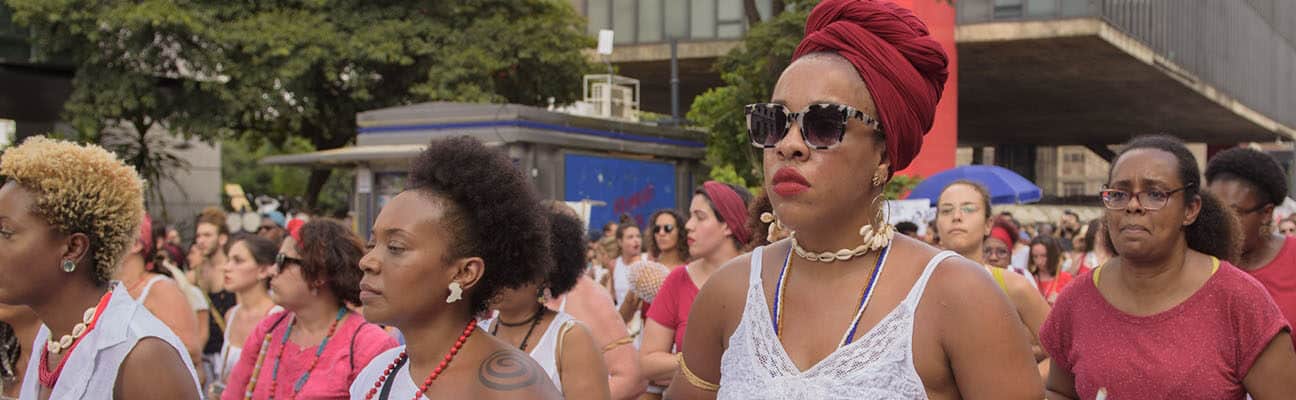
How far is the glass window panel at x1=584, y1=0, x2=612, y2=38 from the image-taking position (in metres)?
35.6

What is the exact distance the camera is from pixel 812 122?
110 inches

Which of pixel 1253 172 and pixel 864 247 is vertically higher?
pixel 1253 172

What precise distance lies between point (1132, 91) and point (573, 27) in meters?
18.5

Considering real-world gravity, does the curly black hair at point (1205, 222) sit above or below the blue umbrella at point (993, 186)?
above

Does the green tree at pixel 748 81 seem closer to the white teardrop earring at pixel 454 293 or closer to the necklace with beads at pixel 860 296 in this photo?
the white teardrop earring at pixel 454 293

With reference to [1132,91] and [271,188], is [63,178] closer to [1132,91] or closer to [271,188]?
[1132,91]

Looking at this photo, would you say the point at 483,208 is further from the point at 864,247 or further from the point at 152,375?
the point at 864,247

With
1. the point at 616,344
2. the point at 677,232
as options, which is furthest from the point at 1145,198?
the point at 677,232

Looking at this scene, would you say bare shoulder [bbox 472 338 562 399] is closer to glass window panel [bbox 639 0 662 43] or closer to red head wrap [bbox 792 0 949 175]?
red head wrap [bbox 792 0 949 175]

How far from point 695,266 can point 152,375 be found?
363 cm

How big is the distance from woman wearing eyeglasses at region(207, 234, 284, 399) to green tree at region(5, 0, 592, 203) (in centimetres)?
1961

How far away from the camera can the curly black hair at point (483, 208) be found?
3.45 m

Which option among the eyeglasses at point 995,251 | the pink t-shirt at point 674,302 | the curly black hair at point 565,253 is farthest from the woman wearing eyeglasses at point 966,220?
the eyeglasses at point 995,251

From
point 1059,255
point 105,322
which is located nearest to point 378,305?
point 105,322
